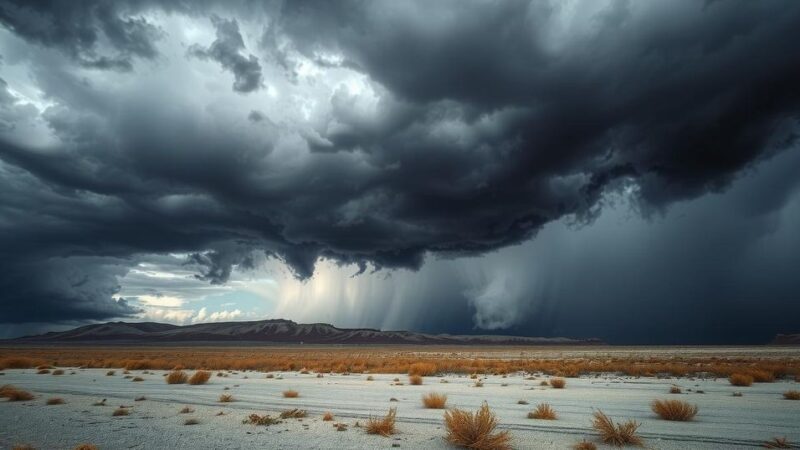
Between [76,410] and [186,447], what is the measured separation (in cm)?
715

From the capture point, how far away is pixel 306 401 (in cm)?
1497

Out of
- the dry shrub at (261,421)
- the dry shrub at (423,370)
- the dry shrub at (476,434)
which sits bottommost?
the dry shrub at (423,370)

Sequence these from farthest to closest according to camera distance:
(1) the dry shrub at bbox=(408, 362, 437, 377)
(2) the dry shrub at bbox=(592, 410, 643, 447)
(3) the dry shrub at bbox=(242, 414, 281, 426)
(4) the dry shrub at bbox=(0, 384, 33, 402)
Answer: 1. (1) the dry shrub at bbox=(408, 362, 437, 377)
2. (4) the dry shrub at bbox=(0, 384, 33, 402)
3. (3) the dry shrub at bbox=(242, 414, 281, 426)
4. (2) the dry shrub at bbox=(592, 410, 643, 447)

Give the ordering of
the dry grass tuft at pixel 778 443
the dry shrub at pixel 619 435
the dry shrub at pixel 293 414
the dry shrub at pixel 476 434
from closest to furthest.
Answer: the dry shrub at pixel 476 434, the dry grass tuft at pixel 778 443, the dry shrub at pixel 619 435, the dry shrub at pixel 293 414

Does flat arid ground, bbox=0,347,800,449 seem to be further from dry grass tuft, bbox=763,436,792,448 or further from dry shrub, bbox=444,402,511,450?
dry shrub, bbox=444,402,511,450

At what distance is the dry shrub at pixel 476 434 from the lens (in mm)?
A: 7531

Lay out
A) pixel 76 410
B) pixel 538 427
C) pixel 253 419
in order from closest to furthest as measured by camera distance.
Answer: pixel 538 427 → pixel 253 419 → pixel 76 410

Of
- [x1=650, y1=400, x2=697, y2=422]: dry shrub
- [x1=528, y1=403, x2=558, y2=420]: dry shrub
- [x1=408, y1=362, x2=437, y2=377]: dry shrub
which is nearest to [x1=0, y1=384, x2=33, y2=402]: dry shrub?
[x1=528, y1=403, x2=558, y2=420]: dry shrub

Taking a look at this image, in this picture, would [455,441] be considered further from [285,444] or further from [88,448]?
[88,448]

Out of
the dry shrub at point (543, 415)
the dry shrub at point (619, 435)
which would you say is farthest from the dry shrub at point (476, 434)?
the dry shrub at point (543, 415)

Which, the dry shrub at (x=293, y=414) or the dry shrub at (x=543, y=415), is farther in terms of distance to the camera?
the dry shrub at (x=293, y=414)

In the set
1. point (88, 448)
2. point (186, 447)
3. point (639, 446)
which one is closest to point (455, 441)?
point (639, 446)

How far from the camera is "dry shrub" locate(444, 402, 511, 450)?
7531 mm

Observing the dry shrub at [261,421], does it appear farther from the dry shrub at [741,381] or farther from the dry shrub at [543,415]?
the dry shrub at [741,381]
